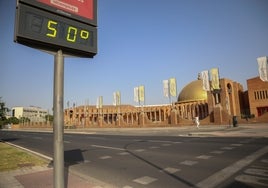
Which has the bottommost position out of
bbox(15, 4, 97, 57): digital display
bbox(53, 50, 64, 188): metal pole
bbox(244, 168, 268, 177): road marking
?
bbox(244, 168, 268, 177): road marking

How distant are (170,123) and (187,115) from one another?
67.2ft

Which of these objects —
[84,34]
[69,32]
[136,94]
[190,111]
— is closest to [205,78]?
[136,94]

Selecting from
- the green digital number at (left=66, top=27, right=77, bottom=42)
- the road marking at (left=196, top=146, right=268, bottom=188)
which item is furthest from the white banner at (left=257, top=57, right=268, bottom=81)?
the green digital number at (left=66, top=27, right=77, bottom=42)

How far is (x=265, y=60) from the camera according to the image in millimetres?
32469

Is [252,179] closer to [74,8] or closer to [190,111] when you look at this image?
[74,8]

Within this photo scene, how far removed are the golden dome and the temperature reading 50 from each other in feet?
199

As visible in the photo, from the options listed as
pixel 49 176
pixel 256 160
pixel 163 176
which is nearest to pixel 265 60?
pixel 256 160

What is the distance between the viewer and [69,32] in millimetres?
4707

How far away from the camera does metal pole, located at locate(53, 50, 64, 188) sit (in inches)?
163

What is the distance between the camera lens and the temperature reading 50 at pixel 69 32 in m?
4.43

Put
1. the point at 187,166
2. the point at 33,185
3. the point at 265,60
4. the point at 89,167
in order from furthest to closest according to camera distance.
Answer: the point at 265,60 < the point at 89,167 < the point at 187,166 < the point at 33,185

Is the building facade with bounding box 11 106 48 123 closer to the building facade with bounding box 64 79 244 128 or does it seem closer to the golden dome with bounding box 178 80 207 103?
the building facade with bounding box 64 79 244 128

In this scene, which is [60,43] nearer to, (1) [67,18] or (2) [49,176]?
(1) [67,18]

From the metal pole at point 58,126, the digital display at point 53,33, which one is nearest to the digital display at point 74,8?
the digital display at point 53,33
